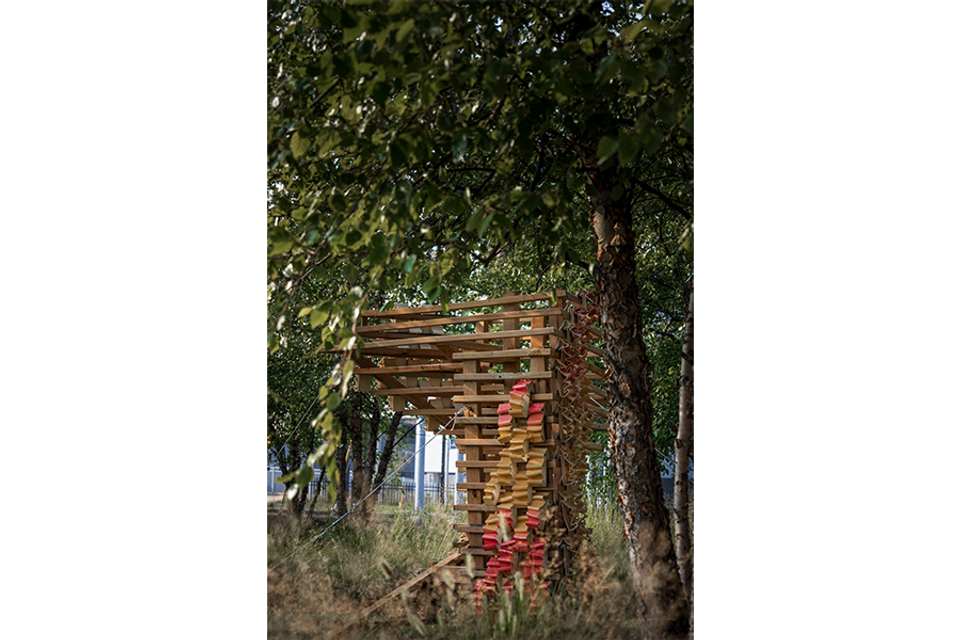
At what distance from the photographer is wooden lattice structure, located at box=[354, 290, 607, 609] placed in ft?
17.3

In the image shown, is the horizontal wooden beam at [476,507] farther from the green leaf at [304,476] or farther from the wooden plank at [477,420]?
the green leaf at [304,476]


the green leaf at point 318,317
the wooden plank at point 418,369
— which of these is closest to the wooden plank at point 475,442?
the wooden plank at point 418,369

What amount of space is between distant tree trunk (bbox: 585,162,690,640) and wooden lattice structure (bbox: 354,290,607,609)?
3.14 feet

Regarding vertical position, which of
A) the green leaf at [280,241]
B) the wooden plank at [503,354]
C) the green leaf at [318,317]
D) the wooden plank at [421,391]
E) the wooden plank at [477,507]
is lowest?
the wooden plank at [477,507]

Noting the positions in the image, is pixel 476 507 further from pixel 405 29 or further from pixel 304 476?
pixel 405 29

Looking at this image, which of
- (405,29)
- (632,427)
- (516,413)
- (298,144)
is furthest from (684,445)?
(405,29)

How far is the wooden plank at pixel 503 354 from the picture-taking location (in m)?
5.43

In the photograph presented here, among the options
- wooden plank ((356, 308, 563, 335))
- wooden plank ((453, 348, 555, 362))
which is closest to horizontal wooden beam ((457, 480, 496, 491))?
wooden plank ((453, 348, 555, 362))

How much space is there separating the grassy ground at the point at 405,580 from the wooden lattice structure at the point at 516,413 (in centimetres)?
43

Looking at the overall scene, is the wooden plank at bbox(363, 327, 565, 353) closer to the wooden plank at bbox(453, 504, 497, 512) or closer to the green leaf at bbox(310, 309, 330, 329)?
the wooden plank at bbox(453, 504, 497, 512)

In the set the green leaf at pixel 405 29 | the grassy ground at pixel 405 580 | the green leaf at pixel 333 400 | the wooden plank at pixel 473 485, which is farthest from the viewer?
the wooden plank at pixel 473 485
